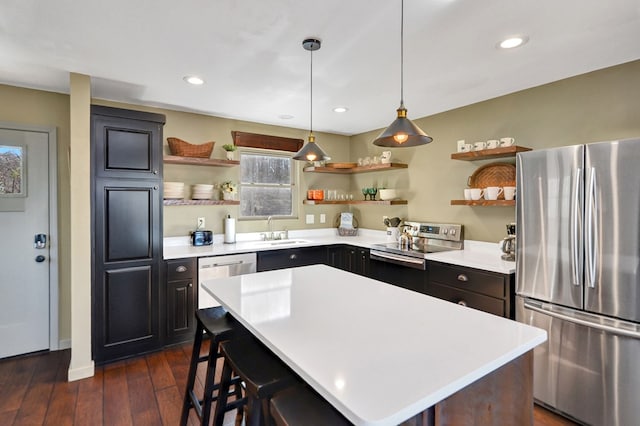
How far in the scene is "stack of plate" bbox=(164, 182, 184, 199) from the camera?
3514 millimetres

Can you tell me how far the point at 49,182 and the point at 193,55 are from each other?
1954mm

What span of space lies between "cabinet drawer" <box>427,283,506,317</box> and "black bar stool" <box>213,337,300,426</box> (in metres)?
1.90

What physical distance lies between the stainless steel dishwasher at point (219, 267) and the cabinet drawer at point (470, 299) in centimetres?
182

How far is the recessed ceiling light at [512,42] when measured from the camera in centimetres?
209

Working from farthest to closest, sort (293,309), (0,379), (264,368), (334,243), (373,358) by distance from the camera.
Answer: (334,243)
(0,379)
(293,309)
(264,368)
(373,358)

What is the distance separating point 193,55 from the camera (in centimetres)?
236

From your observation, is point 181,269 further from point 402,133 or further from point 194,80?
point 402,133

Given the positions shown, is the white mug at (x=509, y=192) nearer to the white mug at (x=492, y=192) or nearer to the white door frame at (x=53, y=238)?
the white mug at (x=492, y=192)

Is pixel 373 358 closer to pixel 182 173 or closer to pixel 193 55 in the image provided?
pixel 193 55

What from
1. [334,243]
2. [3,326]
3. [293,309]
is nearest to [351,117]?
[334,243]

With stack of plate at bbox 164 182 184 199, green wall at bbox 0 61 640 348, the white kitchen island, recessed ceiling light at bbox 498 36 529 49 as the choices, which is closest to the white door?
green wall at bbox 0 61 640 348

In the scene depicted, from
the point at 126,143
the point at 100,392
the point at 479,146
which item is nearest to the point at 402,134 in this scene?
the point at 479,146

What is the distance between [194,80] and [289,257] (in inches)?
79.3

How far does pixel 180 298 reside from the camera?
3.22 m
